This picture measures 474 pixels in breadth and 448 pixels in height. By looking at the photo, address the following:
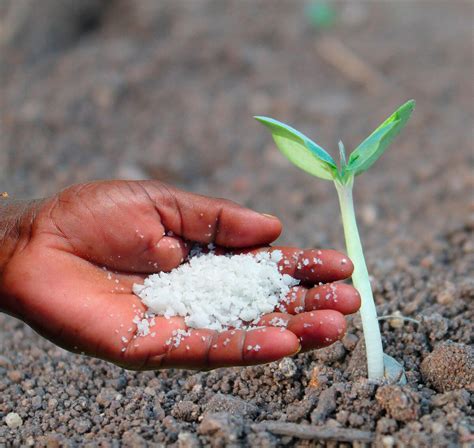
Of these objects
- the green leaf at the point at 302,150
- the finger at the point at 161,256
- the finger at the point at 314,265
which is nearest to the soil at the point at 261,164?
the finger at the point at 314,265

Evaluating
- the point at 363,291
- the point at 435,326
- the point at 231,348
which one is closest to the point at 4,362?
the point at 231,348

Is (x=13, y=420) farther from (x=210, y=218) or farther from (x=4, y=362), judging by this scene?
(x=210, y=218)

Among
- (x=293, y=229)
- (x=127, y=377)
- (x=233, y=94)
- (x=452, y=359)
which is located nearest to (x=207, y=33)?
(x=233, y=94)

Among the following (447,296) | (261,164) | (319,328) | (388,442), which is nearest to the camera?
(388,442)

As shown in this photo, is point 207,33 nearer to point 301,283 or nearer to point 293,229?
point 293,229

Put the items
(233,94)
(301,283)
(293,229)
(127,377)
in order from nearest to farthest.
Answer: (301,283)
(127,377)
(293,229)
(233,94)

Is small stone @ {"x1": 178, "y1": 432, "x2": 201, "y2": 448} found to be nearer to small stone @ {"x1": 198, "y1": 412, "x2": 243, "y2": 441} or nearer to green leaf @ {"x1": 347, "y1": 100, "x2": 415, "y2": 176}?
small stone @ {"x1": 198, "y1": 412, "x2": 243, "y2": 441}
